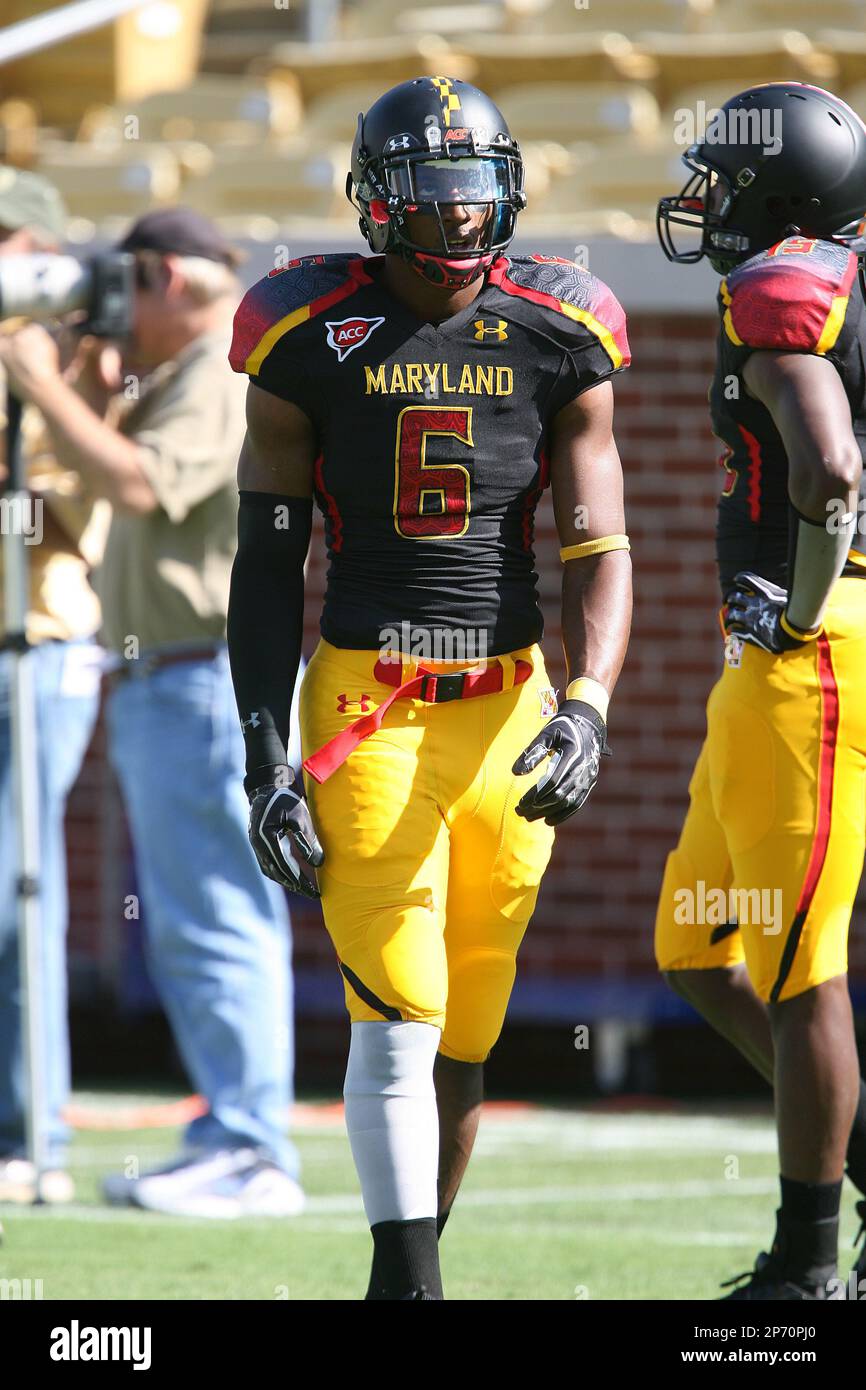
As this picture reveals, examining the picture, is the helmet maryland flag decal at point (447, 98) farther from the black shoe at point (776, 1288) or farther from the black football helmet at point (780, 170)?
the black shoe at point (776, 1288)

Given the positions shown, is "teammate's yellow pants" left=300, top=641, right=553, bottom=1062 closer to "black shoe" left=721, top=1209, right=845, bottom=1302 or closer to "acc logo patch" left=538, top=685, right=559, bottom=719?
"acc logo patch" left=538, top=685, right=559, bottom=719

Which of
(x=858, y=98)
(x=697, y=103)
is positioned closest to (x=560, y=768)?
(x=858, y=98)

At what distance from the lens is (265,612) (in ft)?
10.5

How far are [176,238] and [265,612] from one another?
7.14 feet

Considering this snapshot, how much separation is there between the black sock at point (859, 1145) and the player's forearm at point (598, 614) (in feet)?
3.30

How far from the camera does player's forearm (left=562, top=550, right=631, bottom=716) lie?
321 centimetres

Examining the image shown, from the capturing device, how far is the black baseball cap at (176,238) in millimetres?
5098

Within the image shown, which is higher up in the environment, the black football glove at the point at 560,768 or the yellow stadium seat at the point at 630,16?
the yellow stadium seat at the point at 630,16

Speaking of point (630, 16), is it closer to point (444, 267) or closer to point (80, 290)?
point (80, 290)

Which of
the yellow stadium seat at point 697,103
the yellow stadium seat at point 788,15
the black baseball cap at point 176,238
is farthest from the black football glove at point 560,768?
the yellow stadium seat at point 788,15

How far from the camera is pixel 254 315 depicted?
10.2ft

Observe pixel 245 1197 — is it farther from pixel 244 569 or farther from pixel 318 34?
pixel 318 34
